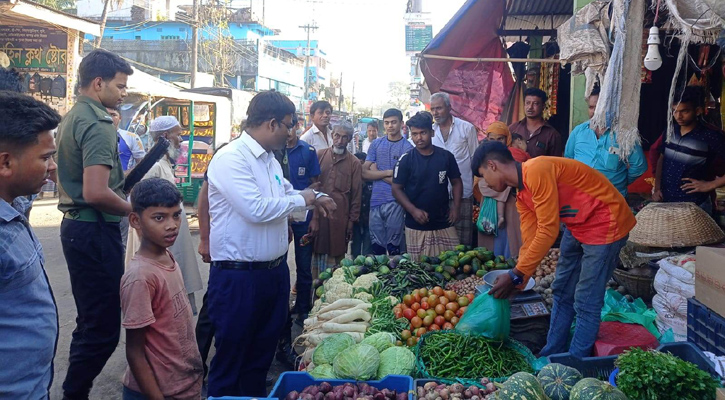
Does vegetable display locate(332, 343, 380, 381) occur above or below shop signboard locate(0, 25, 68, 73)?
below

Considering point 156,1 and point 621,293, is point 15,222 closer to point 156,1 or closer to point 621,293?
point 621,293

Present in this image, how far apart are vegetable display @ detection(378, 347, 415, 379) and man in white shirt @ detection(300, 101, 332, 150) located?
4.23 metres

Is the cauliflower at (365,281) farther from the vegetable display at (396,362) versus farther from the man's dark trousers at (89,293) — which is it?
the man's dark trousers at (89,293)

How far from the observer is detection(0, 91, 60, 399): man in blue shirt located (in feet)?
5.05

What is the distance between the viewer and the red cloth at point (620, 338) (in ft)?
11.1

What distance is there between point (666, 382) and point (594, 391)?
1.18 feet

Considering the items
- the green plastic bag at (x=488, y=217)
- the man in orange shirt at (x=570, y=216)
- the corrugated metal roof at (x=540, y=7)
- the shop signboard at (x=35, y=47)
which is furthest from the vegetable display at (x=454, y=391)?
the shop signboard at (x=35, y=47)

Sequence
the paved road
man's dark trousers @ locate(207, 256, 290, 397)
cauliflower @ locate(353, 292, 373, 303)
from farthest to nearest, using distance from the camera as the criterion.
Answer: cauliflower @ locate(353, 292, 373, 303) → the paved road → man's dark trousers @ locate(207, 256, 290, 397)

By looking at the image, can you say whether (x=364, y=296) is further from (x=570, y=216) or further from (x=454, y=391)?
(x=570, y=216)

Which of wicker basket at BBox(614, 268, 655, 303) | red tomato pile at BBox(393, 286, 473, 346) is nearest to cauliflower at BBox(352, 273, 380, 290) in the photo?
red tomato pile at BBox(393, 286, 473, 346)

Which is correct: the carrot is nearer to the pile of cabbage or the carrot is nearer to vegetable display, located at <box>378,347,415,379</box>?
the pile of cabbage

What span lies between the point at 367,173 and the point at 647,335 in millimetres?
3592

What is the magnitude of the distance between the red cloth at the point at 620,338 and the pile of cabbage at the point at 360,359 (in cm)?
131

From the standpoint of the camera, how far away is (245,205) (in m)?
2.90
